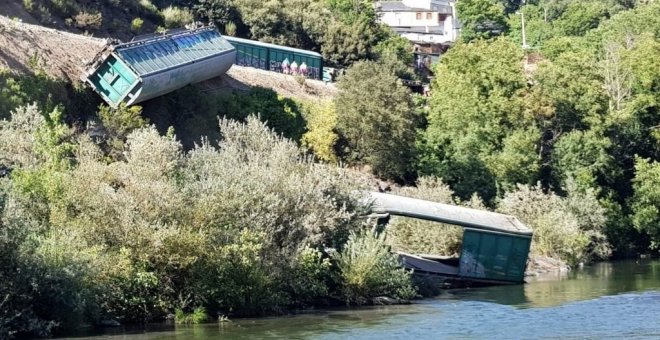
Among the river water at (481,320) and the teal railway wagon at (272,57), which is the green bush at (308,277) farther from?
the teal railway wagon at (272,57)

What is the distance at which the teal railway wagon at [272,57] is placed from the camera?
79938 mm

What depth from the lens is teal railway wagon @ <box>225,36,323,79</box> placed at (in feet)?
262

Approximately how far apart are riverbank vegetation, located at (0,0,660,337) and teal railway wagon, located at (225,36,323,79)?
5028 mm

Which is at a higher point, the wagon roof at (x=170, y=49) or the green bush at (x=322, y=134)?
the wagon roof at (x=170, y=49)

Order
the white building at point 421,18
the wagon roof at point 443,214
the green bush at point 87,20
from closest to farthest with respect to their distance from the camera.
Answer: the wagon roof at point 443,214, the green bush at point 87,20, the white building at point 421,18

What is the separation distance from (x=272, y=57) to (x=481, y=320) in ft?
157

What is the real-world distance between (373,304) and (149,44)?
992 inches

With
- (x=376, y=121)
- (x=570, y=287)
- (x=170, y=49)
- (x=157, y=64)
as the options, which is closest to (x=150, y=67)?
(x=157, y=64)

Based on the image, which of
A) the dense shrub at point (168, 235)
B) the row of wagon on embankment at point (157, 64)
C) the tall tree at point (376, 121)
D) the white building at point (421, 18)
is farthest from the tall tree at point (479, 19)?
the dense shrub at point (168, 235)

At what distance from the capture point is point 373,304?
→ 41.1 meters

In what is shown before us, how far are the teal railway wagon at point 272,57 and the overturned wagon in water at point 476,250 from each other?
1212 inches

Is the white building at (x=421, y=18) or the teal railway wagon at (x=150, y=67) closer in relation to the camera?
the teal railway wagon at (x=150, y=67)

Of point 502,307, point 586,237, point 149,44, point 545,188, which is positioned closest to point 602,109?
point 545,188

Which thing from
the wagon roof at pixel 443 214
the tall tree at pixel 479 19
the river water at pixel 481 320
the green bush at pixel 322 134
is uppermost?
the tall tree at pixel 479 19
